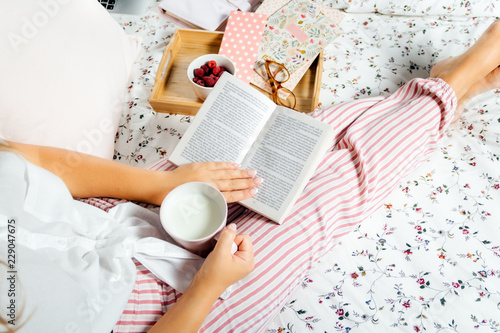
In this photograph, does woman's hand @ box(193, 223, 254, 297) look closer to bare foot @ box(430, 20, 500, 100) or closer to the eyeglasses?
the eyeglasses

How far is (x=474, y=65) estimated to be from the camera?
0.83m

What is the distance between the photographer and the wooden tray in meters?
0.91

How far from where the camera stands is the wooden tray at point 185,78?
913 mm

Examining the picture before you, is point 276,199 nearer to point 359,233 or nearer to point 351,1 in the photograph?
point 359,233

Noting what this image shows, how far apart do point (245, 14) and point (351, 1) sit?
1.06 feet

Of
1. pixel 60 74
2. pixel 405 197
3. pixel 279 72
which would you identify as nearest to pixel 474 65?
pixel 405 197

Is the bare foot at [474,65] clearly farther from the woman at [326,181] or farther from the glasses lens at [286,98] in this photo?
the glasses lens at [286,98]

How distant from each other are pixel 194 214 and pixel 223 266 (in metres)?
0.10

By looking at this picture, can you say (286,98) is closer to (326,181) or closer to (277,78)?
(277,78)

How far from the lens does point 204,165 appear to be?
2.29 feet

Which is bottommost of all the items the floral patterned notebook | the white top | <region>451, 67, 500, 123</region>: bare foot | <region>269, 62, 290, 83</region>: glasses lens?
the white top

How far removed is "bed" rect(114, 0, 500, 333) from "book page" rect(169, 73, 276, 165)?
0.52 feet

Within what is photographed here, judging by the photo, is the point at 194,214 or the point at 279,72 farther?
the point at 279,72

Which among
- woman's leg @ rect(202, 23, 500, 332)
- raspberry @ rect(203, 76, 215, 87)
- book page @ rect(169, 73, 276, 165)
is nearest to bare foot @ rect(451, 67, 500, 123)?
woman's leg @ rect(202, 23, 500, 332)
